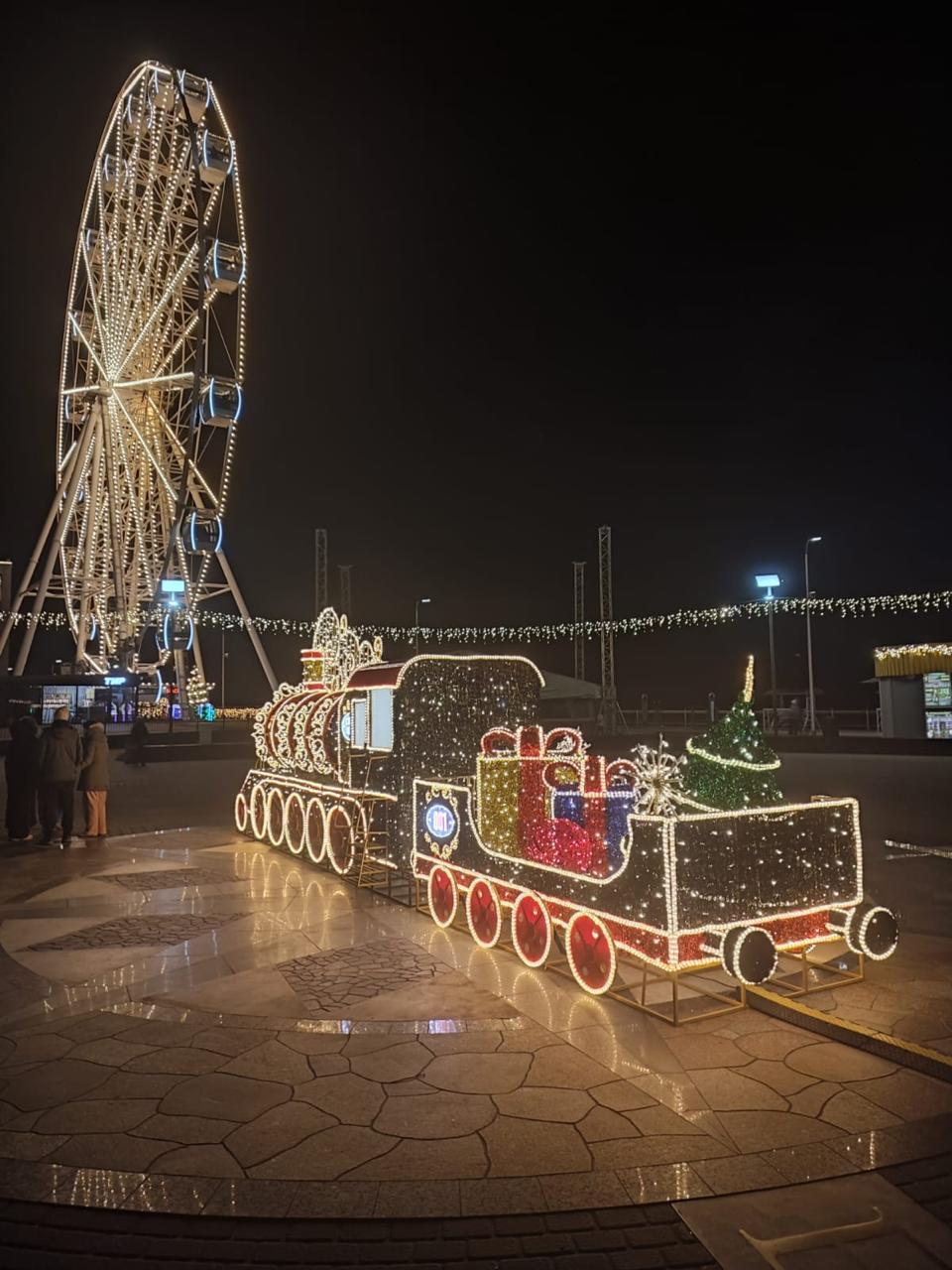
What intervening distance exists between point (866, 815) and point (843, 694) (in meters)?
36.0

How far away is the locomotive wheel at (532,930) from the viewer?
18.8 ft

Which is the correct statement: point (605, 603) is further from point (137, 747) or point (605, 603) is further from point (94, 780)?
point (94, 780)

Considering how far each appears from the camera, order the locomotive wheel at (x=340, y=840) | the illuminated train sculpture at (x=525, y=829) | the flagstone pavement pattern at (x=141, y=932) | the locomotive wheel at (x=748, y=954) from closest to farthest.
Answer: the locomotive wheel at (x=748, y=954)
the illuminated train sculpture at (x=525, y=829)
the flagstone pavement pattern at (x=141, y=932)
the locomotive wheel at (x=340, y=840)

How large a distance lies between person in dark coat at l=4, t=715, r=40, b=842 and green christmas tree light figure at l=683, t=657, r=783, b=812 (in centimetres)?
879

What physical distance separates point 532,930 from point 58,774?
24.0 feet

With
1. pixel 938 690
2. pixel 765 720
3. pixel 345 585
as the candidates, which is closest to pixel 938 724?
pixel 938 690

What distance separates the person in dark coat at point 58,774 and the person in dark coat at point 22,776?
0.59 feet

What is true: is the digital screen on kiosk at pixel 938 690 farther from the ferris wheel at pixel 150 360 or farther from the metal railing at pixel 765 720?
the ferris wheel at pixel 150 360

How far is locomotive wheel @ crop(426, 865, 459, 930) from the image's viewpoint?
684cm

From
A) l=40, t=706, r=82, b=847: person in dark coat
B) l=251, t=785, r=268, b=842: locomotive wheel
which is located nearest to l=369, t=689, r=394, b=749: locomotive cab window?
l=251, t=785, r=268, b=842: locomotive wheel

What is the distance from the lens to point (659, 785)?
16.9ft

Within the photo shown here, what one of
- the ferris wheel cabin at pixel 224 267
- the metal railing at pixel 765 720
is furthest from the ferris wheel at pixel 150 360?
the metal railing at pixel 765 720

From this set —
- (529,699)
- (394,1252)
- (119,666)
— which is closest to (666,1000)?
(394,1252)

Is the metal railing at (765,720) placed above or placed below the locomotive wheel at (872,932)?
above
